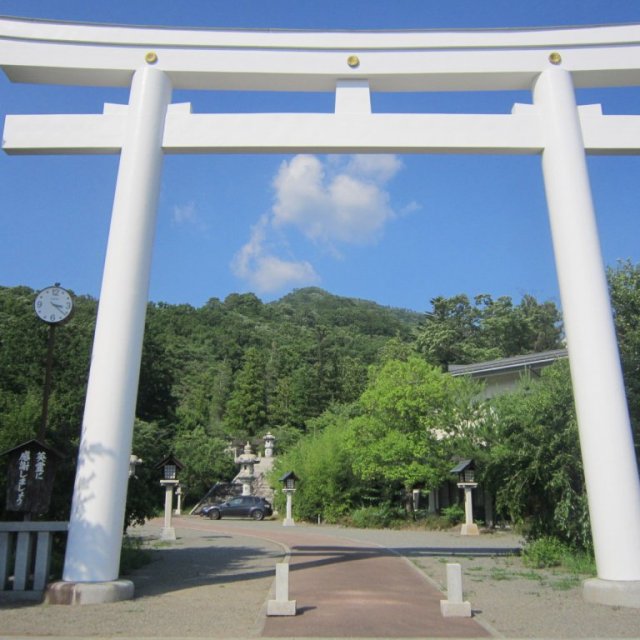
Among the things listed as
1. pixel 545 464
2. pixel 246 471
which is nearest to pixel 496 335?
pixel 246 471

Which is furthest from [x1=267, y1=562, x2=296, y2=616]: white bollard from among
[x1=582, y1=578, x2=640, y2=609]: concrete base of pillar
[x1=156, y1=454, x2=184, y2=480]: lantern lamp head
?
[x1=156, y1=454, x2=184, y2=480]: lantern lamp head

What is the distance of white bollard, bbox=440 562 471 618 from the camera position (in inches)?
283

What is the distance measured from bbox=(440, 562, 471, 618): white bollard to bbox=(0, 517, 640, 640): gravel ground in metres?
0.24

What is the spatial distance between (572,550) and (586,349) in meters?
5.54

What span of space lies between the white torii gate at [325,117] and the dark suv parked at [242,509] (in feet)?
83.1

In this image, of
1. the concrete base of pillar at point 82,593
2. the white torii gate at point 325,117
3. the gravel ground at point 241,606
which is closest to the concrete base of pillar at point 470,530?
the gravel ground at point 241,606

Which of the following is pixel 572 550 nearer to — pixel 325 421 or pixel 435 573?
pixel 435 573

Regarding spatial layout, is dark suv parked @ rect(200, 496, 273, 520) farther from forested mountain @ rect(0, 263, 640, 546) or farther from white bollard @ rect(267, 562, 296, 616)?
white bollard @ rect(267, 562, 296, 616)

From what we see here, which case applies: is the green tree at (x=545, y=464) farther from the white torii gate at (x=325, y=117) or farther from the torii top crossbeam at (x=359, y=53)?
the torii top crossbeam at (x=359, y=53)

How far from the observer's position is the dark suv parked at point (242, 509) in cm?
3216

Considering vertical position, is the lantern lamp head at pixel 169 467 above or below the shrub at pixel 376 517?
above

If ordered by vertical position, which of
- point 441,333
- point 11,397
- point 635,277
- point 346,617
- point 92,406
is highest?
point 441,333

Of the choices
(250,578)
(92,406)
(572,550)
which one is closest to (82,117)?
(92,406)

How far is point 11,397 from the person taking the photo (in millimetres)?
11500
